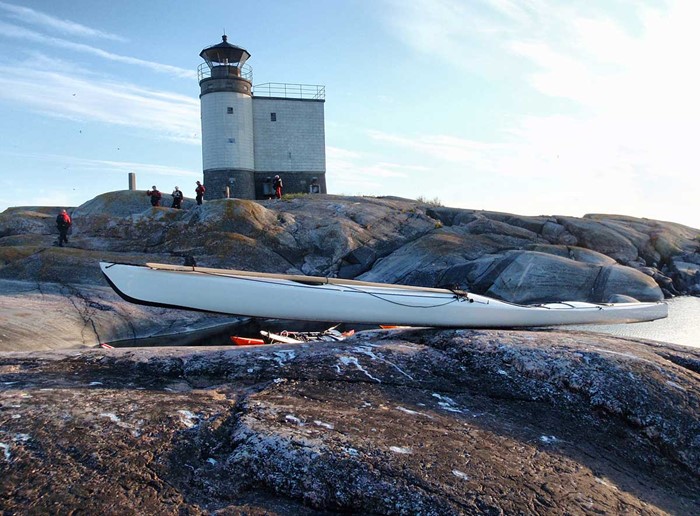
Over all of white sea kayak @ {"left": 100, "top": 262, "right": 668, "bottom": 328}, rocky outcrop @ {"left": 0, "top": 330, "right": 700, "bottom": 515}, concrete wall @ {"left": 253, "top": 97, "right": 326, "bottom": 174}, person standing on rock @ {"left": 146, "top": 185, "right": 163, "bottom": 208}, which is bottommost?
rocky outcrop @ {"left": 0, "top": 330, "right": 700, "bottom": 515}

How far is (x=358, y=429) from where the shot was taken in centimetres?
498

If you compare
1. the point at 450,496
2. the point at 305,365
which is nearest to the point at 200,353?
the point at 305,365

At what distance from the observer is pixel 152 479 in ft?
13.7

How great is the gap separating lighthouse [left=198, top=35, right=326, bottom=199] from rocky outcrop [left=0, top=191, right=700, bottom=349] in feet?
19.2

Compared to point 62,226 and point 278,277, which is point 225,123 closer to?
point 62,226

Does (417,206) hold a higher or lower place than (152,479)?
higher

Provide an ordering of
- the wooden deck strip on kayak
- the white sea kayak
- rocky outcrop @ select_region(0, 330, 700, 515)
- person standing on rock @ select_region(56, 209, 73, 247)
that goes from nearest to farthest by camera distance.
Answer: rocky outcrop @ select_region(0, 330, 700, 515) → the white sea kayak → the wooden deck strip on kayak → person standing on rock @ select_region(56, 209, 73, 247)

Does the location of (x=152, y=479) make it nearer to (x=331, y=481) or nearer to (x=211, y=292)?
(x=331, y=481)

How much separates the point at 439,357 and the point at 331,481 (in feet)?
10.2

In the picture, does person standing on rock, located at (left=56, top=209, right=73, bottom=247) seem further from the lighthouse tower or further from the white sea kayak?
the white sea kayak

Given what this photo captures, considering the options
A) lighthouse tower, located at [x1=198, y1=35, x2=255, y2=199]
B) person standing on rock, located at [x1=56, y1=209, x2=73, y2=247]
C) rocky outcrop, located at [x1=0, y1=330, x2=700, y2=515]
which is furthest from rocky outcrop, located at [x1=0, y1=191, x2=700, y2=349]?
rocky outcrop, located at [x1=0, y1=330, x2=700, y2=515]

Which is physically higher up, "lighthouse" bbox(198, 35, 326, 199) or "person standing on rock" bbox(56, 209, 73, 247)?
"lighthouse" bbox(198, 35, 326, 199)

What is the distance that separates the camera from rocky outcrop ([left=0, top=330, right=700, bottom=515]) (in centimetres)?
412

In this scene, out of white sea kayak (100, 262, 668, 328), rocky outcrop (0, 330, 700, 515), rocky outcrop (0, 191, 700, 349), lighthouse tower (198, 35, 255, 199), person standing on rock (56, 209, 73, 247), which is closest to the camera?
rocky outcrop (0, 330, 700, 515)
